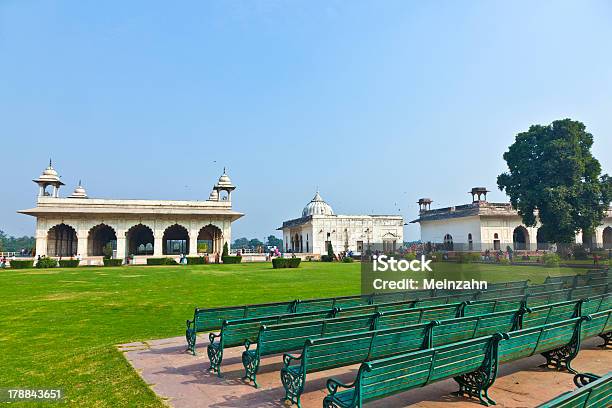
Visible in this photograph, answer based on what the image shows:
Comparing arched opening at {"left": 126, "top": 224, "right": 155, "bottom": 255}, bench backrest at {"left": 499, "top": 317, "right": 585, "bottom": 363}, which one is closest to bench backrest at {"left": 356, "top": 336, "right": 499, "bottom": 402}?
bench backrest at {"left": 499, "top": 317, "right": 585, "bottom": 363}

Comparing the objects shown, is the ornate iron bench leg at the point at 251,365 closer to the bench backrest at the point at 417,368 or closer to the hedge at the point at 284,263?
the bench backrest at the point at 417,368

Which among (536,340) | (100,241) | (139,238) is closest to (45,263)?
(100,241)

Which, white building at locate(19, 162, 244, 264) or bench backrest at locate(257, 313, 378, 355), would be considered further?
white building at locate(19, 162, 244, 264)

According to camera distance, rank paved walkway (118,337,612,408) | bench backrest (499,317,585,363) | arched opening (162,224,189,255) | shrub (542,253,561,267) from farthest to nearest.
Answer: arched opening (162,224,189,255) → shrub (542,253,561,267) → bench backrest (499,317,585,363) → paved walkway (118,337,612,408)

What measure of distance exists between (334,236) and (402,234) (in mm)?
9310

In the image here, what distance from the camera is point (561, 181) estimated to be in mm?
31500

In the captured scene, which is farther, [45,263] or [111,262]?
[111,262]

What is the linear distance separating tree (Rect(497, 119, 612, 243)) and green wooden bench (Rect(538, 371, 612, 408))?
3166 centimetres

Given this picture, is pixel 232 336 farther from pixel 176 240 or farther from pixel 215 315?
pixel 176 240

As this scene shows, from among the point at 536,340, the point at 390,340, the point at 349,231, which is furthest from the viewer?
the point at 349,231

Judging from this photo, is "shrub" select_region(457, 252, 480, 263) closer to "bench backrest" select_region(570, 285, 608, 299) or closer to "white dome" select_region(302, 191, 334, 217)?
"bench backrest" select_region(570, 285, 608, 299)

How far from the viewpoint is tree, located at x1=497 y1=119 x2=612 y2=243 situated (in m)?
30.8

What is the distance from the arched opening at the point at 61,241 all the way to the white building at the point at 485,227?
120 ft

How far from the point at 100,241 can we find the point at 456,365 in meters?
45.5
